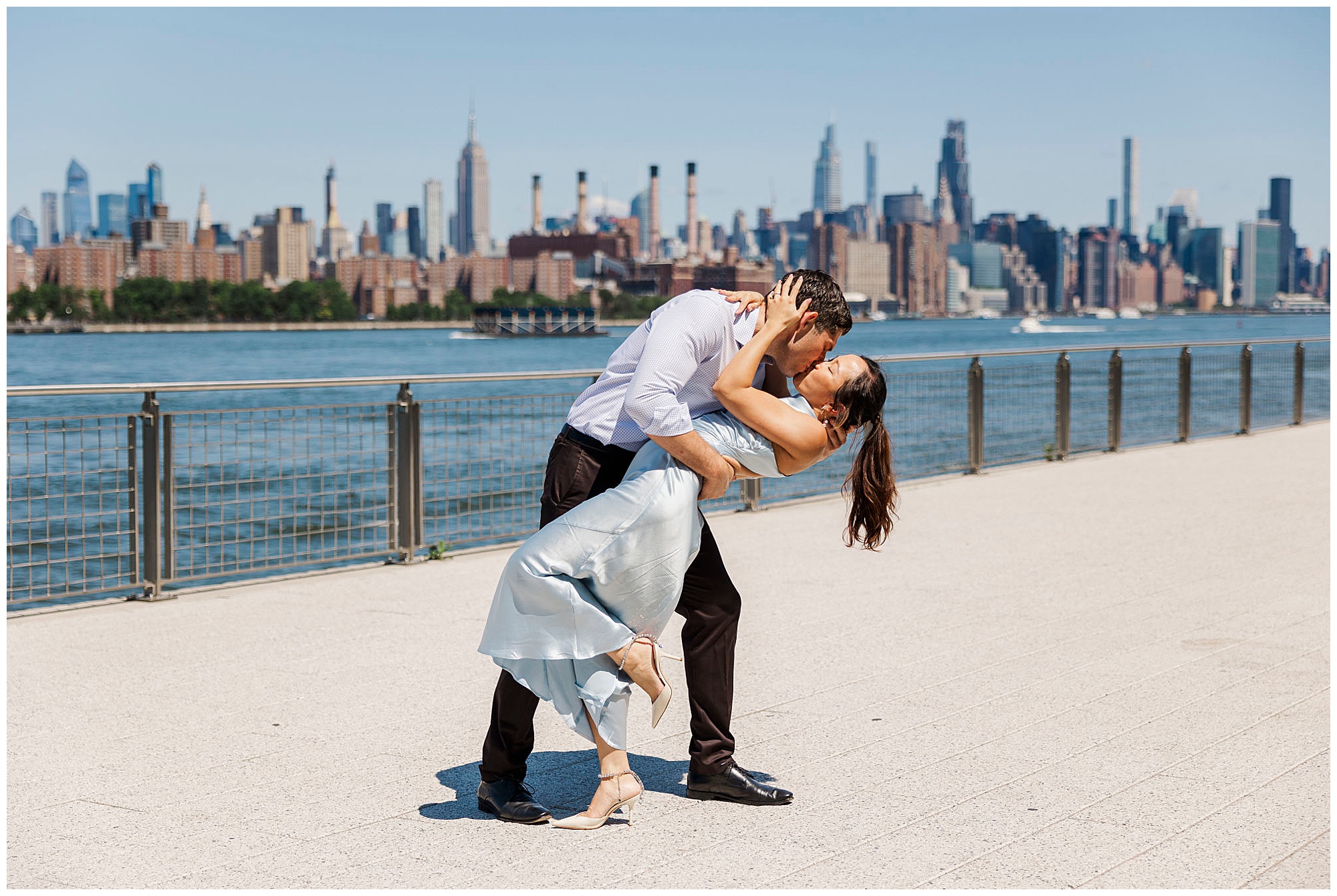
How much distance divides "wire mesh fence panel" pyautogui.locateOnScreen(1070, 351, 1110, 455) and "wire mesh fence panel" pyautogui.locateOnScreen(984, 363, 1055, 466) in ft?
0.87

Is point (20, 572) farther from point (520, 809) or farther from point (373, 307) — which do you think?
point (373, 307)

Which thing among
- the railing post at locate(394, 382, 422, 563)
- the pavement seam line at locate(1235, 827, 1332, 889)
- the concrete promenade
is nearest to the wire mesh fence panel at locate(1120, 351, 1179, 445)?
the concrete promenade

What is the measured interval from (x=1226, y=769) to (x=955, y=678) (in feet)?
4.39

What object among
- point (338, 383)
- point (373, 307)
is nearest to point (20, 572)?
point (338, 383)

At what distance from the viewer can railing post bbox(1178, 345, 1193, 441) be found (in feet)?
50.6

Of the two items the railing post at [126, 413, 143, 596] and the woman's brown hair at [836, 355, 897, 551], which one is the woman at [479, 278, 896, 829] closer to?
the woman's brown hair at [836, 355, 897, 551]

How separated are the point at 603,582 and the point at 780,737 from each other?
133 cm

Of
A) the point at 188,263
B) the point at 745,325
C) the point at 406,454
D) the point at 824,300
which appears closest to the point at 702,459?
the point at 745,325

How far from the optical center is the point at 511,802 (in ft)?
12.4

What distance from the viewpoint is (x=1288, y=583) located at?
7.36 metres

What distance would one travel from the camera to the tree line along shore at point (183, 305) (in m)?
131

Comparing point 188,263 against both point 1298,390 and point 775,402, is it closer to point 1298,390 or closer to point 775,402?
point 1298,390

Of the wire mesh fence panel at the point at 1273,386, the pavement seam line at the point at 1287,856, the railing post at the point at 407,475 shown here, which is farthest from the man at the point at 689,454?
the wire mesh fence panel at the point at 1273,386

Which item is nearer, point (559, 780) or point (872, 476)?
point (872, 476)
